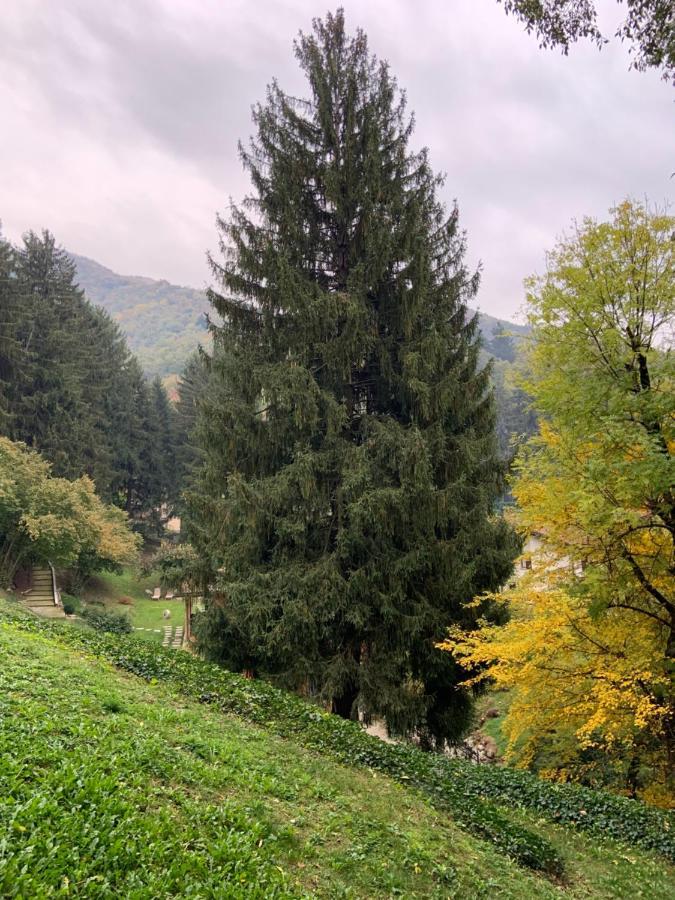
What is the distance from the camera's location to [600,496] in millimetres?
7066

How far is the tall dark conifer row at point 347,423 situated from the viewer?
10.6m

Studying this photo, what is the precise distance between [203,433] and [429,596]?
244 inches

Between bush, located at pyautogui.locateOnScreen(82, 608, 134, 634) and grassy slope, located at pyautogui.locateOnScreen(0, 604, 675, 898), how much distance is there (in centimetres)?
1359

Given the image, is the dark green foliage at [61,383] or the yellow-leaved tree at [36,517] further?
the dark green foliage at [61,383]

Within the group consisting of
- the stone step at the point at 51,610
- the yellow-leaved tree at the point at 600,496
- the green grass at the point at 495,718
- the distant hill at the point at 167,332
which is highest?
the distant hill at the point at 167,332

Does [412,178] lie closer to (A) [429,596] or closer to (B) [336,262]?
(B) [336,262]

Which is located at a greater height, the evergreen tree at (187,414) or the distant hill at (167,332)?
the distant hill at (167,332)

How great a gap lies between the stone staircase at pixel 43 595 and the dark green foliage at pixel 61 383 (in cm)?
623

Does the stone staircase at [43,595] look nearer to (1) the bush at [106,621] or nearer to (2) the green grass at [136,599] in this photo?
(1) the bush at [106,621]

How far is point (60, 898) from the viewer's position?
2.90m

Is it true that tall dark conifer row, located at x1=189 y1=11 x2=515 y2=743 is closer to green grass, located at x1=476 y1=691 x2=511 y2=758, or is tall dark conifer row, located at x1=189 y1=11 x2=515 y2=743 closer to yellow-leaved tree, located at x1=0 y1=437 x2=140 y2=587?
green grass, located at x1=476 y1=691 x2=511 y2=758

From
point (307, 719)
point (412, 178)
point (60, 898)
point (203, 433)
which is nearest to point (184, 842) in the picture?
point (60, 898)

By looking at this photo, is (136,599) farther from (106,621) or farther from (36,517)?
(106,621)

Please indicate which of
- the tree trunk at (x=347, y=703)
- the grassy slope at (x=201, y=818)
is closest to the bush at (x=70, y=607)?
the tree trunk at (x=347, y=703)
